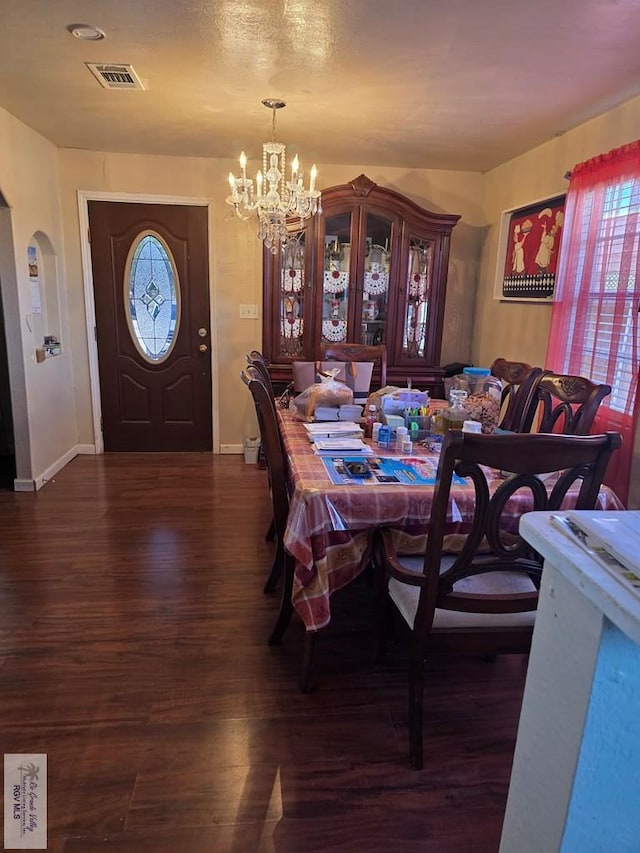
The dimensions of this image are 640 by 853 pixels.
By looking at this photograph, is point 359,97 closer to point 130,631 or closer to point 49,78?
point 49,78

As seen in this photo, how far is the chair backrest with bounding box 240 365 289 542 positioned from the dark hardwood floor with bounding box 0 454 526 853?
1.79 feet

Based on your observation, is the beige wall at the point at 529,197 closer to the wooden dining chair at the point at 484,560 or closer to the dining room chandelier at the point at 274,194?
the wooden dining chair at the point at 484,560

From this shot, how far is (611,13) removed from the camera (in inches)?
73.4

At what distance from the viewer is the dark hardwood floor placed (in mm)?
1418

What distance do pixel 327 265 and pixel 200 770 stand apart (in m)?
3.27

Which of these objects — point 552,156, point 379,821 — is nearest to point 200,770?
point 379,821

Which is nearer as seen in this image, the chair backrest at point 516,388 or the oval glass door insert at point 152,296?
the chair backrest at point 516,388

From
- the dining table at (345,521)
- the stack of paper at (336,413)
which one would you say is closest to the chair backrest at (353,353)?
the stack of paper at (336,413)

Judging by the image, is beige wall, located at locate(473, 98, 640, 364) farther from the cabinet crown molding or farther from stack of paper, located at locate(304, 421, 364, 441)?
stack of paper, located at locate(304, 421, 364, 441)

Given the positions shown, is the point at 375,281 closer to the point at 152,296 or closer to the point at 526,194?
the point at 526,194

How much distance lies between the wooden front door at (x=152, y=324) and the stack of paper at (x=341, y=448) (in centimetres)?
259

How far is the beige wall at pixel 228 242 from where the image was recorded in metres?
4.07

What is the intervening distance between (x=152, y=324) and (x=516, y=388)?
9.60ft

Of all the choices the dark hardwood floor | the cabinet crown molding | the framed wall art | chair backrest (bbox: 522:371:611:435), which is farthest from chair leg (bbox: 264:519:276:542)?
the cabinet crown molding
